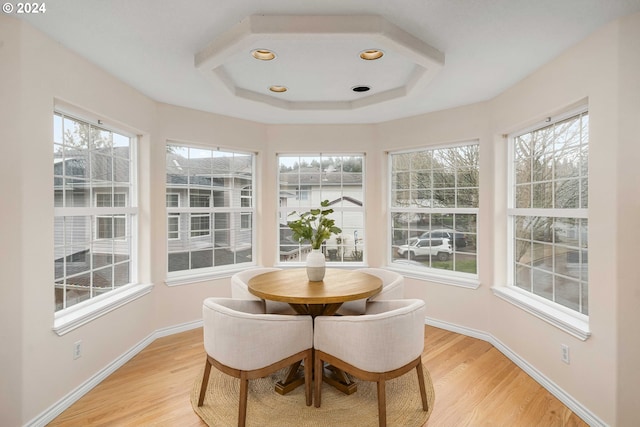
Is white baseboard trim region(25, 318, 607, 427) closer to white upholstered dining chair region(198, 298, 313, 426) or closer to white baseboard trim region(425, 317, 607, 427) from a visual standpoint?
white baseboard trim region(425, 317, 607, 427)

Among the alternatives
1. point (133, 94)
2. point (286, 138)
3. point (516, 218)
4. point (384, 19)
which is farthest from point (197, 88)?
point (516, 218)

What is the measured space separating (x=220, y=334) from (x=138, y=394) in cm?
98

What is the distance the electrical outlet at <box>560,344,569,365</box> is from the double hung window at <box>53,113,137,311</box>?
359cm

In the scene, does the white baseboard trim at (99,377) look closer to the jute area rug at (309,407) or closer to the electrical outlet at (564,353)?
the jute area rug at (309,407)

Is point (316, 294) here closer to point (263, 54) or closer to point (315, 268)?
point (315, 268)

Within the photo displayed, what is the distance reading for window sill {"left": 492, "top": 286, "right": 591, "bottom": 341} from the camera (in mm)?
2105

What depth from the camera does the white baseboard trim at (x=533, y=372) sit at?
200cm

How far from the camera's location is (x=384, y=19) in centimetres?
179

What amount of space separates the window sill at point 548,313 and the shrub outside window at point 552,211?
0.06m

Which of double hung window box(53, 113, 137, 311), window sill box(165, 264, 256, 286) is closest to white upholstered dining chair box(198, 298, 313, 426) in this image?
double hung window box(53, 113, 137, 311)

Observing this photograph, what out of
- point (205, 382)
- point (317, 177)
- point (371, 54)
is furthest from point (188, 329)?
point (371, 54)

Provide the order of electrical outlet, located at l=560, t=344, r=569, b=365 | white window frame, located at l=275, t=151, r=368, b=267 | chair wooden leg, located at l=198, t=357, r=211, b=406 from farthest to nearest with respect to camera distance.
Answer: white window frame, located at l=275, t=151, r=368, b=267, electrical outlet, located at l=560, t=344, r=569, b=365, chair wooden leg, located at l=198, t=357, r=211, b=406

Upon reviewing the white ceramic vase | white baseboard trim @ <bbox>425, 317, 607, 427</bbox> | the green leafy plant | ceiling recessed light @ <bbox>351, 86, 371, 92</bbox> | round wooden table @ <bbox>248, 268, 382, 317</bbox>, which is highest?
ceiling recessed light @ <bbox>351, 86, 371, 92</bbox>

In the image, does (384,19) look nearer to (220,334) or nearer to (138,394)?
(220,334)
